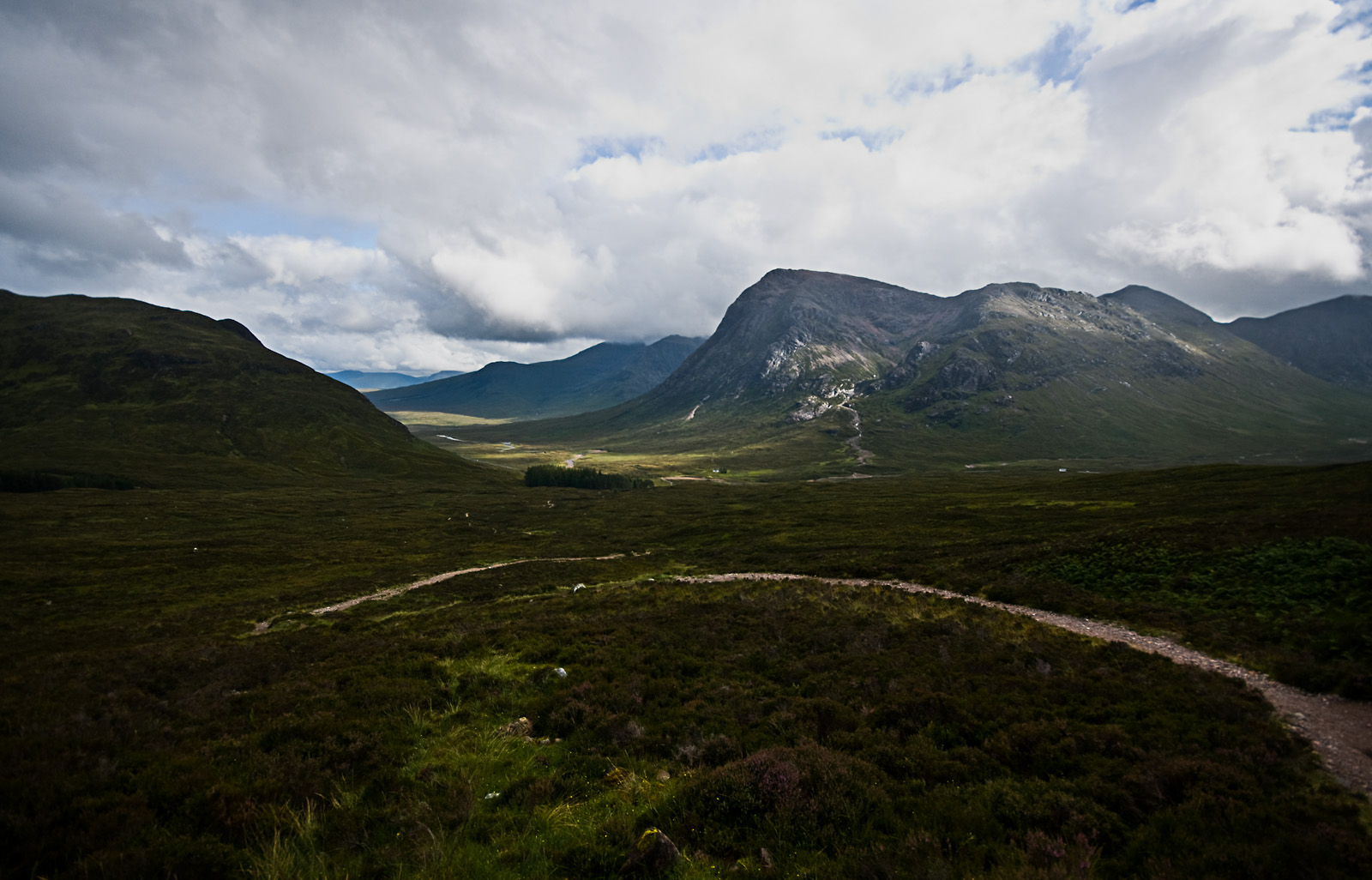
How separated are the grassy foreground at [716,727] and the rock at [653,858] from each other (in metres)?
0.31

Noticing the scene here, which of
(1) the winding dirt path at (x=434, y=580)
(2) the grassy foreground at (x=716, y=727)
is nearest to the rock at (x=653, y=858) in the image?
(2) the grassy foreground at (x=716, y=727)

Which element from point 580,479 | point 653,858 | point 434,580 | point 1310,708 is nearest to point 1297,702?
point 1310,708

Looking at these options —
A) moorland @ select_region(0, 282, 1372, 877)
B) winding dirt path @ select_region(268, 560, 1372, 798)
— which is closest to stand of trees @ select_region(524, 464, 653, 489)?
moorland @ select_region(0, 282, 1372, 877)

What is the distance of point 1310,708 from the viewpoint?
1520 centimetres

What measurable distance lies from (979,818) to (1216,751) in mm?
7193

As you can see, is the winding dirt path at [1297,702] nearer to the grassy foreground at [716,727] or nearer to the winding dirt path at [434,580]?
the grassy foreground at [716,727]

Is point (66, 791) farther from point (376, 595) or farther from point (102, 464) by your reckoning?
point (102, 464)

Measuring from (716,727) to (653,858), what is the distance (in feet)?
19.4

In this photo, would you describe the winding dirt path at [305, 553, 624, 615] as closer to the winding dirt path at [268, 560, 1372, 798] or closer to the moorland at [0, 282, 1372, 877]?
the moorland at [0, 282, 1372, 877]

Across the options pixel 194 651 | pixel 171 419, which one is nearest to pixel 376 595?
pixel 194 651

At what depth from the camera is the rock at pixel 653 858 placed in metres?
8.83

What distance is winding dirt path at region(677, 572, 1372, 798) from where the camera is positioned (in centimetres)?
1200

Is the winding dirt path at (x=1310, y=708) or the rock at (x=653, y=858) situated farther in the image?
the winding dirt path at (x=1310, y=708)

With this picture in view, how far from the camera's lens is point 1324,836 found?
8.92 meters
